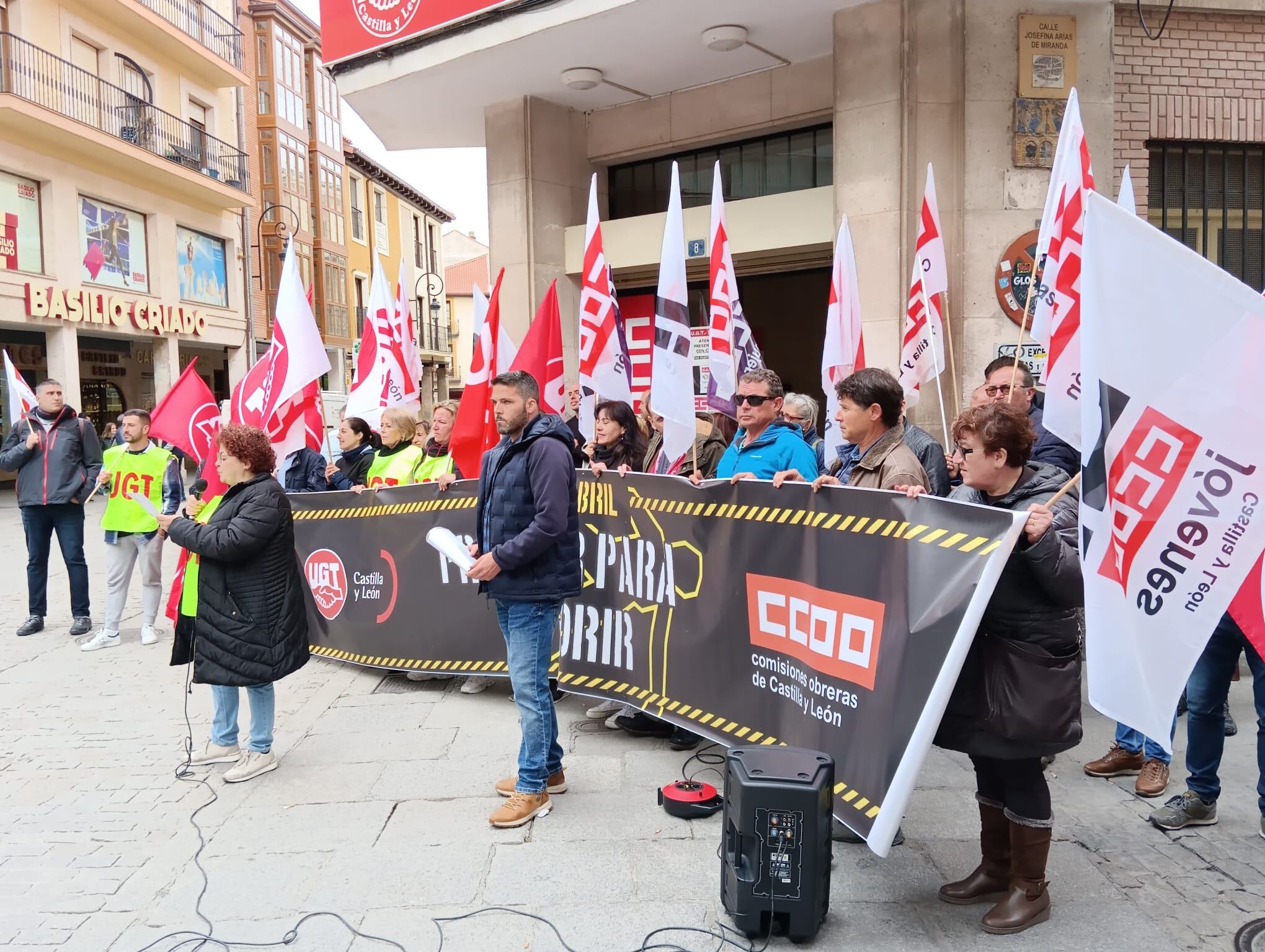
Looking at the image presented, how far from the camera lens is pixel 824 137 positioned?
34.5ft

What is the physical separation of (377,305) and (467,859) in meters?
6.48

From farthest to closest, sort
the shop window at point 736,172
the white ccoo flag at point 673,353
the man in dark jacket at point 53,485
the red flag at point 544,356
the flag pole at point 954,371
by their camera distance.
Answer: the shop window at point 736,172 → the flag pole at point 954,371 → the man in dark jacket at point 53,485 → the red flag at point 544,356 → the white ccoo flag at point 673,353

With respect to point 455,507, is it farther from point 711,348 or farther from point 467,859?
point 467,859

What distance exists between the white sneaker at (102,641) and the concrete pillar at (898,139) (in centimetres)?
721

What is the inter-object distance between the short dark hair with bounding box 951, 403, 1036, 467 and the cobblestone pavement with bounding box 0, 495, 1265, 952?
5.49 ft

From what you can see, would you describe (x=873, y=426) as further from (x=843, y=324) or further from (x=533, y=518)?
(x=843, y=324)

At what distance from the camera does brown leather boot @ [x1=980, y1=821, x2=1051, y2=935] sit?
3.18 meters

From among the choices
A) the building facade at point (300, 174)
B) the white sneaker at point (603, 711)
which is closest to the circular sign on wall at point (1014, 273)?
the white sneaker at point (603, 711)

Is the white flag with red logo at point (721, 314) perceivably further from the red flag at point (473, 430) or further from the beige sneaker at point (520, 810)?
the beige sneaker at point (520, 810)

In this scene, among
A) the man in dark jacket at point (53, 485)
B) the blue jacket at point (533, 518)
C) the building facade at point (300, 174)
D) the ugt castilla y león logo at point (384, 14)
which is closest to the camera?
the blue jacket at point (533, 518)

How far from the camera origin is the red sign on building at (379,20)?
9.68 m

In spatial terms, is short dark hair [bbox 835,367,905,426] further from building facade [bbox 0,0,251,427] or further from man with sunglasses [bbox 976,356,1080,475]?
building facade [bbox 0,0,251,427]

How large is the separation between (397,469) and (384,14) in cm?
630

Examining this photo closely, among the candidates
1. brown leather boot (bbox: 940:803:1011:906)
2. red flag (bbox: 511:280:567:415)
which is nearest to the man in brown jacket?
brown leather boot (bbox: 940:803:1011:906)
